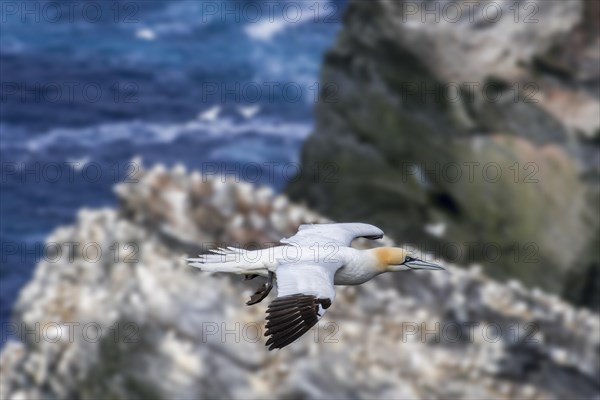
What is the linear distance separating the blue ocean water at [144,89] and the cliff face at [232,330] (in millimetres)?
8564

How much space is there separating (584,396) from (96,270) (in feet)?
22.3

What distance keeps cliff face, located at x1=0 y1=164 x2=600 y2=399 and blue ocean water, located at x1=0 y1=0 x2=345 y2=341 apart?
28.1 ft

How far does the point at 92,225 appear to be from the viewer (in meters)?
17.9

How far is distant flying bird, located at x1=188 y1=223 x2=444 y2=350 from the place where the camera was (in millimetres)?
9602

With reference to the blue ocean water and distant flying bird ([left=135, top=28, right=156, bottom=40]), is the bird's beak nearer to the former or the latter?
the blue ocean water

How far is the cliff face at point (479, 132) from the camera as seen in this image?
19.0 meters

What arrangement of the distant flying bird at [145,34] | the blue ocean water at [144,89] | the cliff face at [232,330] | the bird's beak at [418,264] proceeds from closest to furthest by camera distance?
the bird's beak at [418,264]
the cliff face at [232,330]
the blue ocean water at [144,89]
the distant flying bird at [145,34]

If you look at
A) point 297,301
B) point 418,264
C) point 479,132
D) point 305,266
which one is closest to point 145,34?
point 479,132

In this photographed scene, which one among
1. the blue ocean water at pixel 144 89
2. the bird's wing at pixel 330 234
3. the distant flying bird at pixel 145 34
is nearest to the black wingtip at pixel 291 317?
the bird's wing at pixel 330 234

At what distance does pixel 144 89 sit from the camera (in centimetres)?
2833

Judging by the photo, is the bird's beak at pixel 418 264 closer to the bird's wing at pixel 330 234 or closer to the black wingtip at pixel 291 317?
the bird's wing at pixel 330 234

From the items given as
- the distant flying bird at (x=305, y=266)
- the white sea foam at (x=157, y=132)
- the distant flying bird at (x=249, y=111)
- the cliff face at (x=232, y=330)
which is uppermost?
the distant flying bird at (x=305, y=266)

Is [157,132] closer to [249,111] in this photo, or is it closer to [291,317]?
[249,111]

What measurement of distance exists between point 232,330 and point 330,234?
11.9ft
